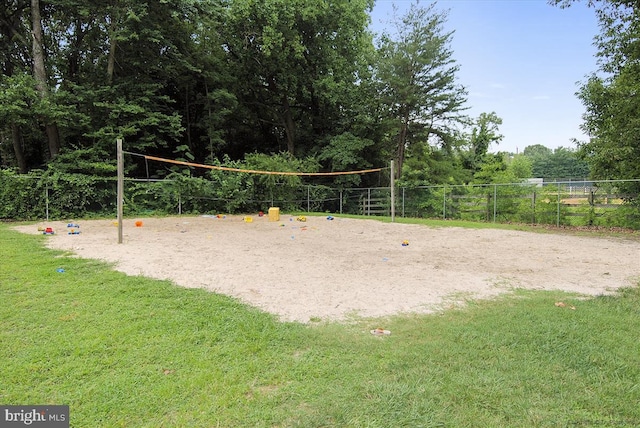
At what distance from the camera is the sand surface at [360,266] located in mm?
3953

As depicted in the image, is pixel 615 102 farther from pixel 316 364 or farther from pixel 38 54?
pixel 38 54

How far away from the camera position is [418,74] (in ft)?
65.2

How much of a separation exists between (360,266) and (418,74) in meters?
17.5

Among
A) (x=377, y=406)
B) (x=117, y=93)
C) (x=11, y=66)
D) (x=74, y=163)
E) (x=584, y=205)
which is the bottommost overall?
(x=377, y=406)

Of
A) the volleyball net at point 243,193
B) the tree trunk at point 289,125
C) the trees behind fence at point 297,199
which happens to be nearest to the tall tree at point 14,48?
the trees behind fence at point 297,199

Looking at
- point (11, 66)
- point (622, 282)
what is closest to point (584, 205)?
point (622, 282)

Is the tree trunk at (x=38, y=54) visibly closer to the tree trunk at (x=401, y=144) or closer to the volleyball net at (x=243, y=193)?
the volleyball net at (x=243, y=193)

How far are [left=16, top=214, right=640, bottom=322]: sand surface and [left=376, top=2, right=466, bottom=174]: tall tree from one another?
12.8 meters

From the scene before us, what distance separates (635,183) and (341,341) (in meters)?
12.2

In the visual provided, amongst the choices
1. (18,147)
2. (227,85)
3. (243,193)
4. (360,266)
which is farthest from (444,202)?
(18,147)

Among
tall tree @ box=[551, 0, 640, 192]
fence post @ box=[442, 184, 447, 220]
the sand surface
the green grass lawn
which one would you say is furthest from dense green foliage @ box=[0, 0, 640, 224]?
the green grass lawn

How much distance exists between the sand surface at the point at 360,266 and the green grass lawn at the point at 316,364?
1.75 ft

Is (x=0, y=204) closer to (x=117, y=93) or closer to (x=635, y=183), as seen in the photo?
(x=117, y=93)

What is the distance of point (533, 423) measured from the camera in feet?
5.67
